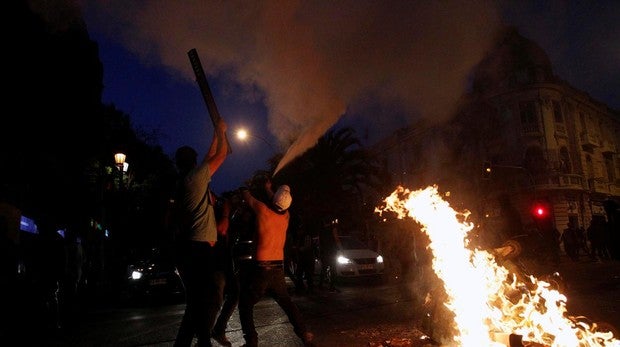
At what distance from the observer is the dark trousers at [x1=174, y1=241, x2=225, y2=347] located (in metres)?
3.66

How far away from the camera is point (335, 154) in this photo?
911 inches

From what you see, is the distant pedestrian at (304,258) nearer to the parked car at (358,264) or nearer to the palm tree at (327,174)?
the parked car at (358,264)

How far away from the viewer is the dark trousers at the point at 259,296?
4.73m

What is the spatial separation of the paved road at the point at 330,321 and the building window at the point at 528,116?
88.1 feet

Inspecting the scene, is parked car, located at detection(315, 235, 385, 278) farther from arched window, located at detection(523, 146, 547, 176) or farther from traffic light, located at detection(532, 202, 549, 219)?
arched window, located at detection(523, 146, 547, 176)

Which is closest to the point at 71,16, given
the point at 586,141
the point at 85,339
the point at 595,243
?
the point at 85,339

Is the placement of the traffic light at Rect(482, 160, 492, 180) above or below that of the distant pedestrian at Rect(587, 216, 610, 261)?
above

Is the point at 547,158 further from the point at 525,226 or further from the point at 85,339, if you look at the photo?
the point at 85,339

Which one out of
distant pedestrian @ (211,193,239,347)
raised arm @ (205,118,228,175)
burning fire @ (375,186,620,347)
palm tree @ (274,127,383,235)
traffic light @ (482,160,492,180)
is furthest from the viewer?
palm tree @ (274,127,383,235)

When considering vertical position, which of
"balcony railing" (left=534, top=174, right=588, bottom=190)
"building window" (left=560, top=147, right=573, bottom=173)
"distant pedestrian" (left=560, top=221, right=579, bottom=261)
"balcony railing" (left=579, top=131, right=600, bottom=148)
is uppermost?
"balcony railing" (left=579, top=131, right=600, bottom=148)

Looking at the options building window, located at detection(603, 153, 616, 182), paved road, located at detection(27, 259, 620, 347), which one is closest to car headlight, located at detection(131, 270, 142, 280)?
paved road, located at detection(27, 259, 620, 347)

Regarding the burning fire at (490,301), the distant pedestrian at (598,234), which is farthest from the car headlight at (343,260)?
the distant pedestrian at (598,234)

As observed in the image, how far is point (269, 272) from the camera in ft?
15.8

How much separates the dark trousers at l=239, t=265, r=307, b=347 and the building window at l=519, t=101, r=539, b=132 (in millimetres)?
34695
